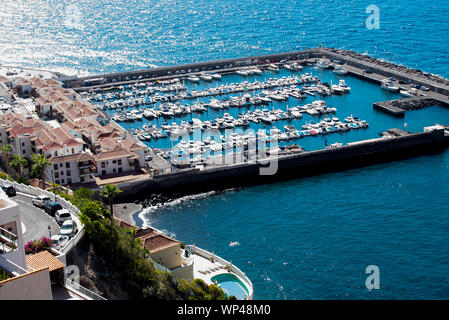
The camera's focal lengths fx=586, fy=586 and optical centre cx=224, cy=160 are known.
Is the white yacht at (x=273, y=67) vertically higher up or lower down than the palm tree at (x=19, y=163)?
higher up

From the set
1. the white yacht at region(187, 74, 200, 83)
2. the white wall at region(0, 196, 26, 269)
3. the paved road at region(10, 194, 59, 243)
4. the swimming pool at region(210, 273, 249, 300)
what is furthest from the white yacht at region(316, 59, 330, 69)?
the white wall at region(0, 196, 26, 269)

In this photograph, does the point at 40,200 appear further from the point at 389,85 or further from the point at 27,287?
the point at 389,85

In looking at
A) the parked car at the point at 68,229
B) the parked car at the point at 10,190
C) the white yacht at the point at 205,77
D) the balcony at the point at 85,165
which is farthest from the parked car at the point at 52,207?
the white yacht at the point at 205,77

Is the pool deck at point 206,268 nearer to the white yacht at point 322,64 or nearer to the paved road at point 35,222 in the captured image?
the paved road at point 35,222

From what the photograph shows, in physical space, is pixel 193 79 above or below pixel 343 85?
above

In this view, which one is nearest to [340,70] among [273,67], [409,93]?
[273,67]
